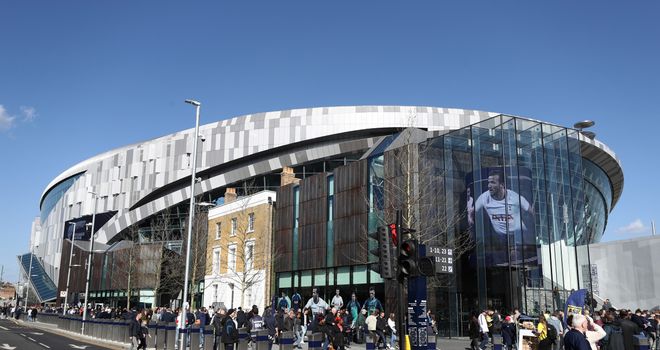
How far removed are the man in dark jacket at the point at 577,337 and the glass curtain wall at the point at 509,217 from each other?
20.9 m

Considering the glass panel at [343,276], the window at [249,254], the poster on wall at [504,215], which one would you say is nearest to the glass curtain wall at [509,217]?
the poster on wall at [504,215]

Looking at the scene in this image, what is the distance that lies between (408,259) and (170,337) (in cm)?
1383

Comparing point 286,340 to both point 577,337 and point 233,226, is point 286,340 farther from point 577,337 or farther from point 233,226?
point 233,226

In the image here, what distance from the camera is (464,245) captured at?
99.4 feet

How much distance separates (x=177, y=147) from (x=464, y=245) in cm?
5826

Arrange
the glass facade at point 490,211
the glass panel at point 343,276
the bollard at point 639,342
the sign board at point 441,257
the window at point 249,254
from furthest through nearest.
Result: the window at point 249,254 < the glass panel at point 343,276 < the glass facade at point 490,211 < the sign board at point 441,257 < the bollard at point 639,342

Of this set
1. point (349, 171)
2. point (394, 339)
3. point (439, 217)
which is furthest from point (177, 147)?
point (394, 339)

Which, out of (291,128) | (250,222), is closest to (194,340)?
(250,222)

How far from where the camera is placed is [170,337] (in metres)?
22.5

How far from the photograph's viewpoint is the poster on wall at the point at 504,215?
2850 centimetres

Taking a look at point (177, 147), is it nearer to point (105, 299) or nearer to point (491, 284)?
point (105, 299)

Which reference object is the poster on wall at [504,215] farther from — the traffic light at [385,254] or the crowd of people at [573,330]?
the traffic light at [385,254]

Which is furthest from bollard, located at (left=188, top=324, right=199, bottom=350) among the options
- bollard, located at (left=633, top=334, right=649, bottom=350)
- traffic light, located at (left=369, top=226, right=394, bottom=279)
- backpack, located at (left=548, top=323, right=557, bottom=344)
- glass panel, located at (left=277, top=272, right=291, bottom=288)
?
glass panel, located at (left=277, top=272, right=291, bottom=288)

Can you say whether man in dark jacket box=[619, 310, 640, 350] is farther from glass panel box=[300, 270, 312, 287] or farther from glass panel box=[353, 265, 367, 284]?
glass panel box=[300, 270, 312, 287]
